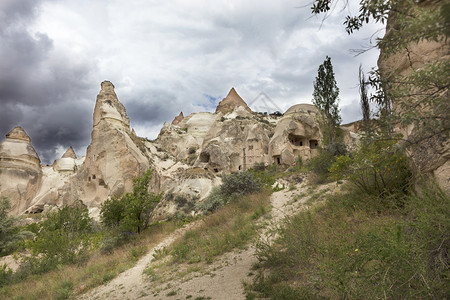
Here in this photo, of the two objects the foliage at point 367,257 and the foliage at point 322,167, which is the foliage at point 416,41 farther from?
the foliage at point 322,167

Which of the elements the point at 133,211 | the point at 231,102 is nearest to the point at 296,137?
the point at 133,211

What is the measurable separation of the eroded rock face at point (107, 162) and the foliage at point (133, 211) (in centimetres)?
686

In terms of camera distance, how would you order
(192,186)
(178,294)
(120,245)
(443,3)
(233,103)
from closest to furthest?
(443,3), (178,294), (120,245), (192,186), (233,103)

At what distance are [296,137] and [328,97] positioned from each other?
6925mm

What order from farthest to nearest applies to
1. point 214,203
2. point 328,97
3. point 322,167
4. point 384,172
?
point 328,97
point 214,203
point 322,167
point 384,172

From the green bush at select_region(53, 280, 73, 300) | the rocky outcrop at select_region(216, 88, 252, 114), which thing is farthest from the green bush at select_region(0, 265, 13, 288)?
the rocky outcrop at select_region(216, 88, 252, 114)

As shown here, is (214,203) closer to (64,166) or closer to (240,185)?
(240,185)

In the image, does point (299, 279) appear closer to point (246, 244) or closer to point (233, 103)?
point (246, 244)

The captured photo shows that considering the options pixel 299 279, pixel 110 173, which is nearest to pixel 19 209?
pixel 110 173

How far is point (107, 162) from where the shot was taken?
61.3 ft

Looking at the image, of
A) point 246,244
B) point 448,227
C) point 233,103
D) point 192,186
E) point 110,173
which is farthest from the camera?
point 233,103

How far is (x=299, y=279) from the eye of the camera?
3.25 metres

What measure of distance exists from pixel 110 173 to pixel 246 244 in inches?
618

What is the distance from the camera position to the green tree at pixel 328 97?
18094 mm
